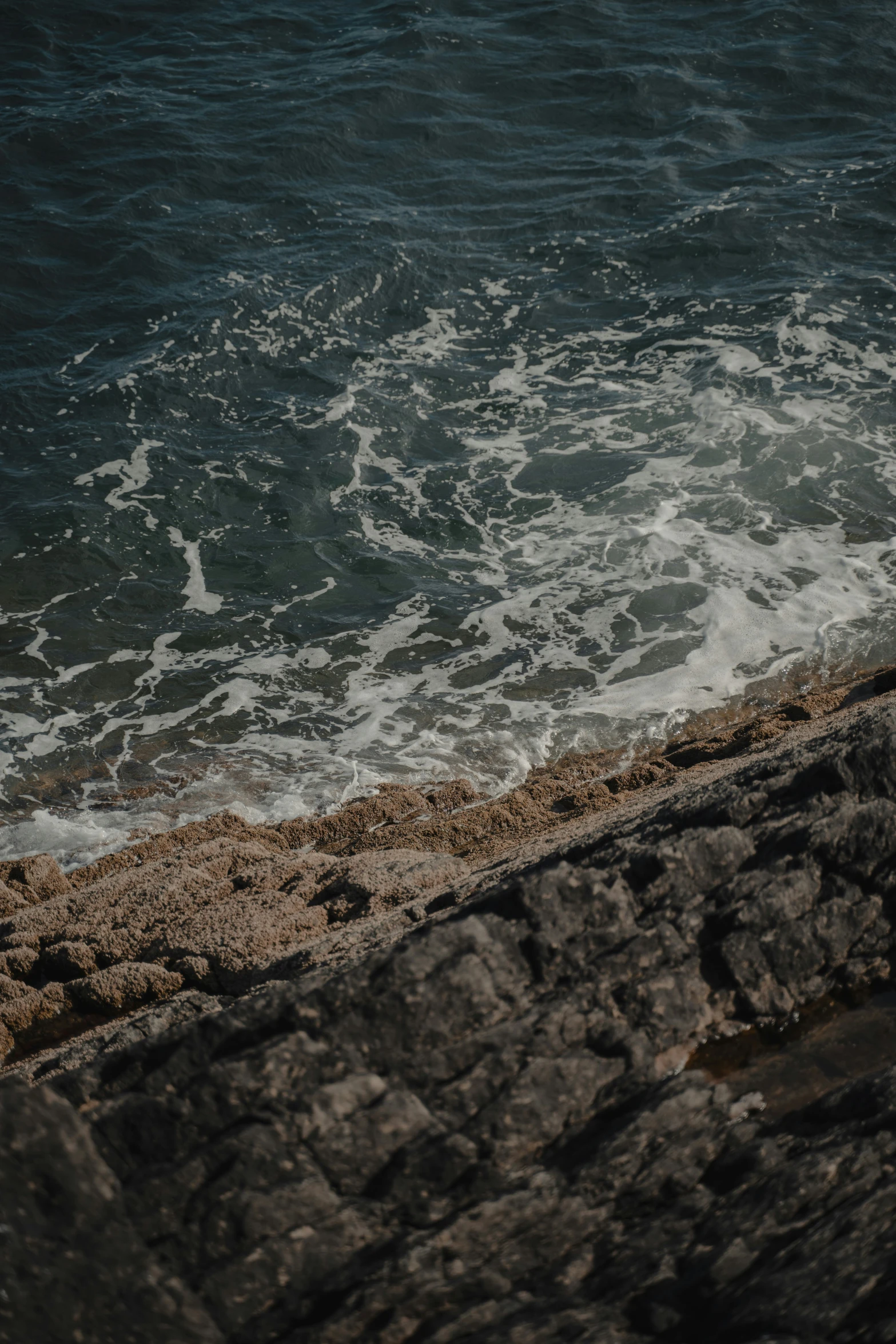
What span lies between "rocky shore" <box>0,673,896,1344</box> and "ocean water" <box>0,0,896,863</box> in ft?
15.9

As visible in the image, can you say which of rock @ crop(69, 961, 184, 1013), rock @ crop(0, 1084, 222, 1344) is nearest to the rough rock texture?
rock @ crop(69, 961, 184, 1013)

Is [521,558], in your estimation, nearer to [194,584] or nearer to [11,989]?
[194,584]

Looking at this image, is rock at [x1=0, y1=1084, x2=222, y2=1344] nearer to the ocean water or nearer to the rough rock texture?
the rough rock texture

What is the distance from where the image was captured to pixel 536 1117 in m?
4.03

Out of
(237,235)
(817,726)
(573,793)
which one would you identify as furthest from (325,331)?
(817,726)

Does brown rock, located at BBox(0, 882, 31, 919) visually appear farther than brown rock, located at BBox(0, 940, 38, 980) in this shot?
Yes

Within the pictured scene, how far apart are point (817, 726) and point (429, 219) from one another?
15.8 metres

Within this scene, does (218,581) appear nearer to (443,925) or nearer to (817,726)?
(817,726)

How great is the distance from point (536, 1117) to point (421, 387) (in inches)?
543

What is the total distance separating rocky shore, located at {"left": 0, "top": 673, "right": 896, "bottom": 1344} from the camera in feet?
11.1

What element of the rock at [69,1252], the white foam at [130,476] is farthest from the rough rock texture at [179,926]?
the white foam at [130,476]

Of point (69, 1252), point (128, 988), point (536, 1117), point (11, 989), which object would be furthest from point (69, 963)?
point (536, 1117)

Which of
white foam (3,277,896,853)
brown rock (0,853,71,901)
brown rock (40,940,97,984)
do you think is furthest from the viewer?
white foam (3,277,896,853)

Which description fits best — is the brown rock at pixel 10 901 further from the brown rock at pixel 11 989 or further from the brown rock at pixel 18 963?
the brown rock at pixel 11 989
